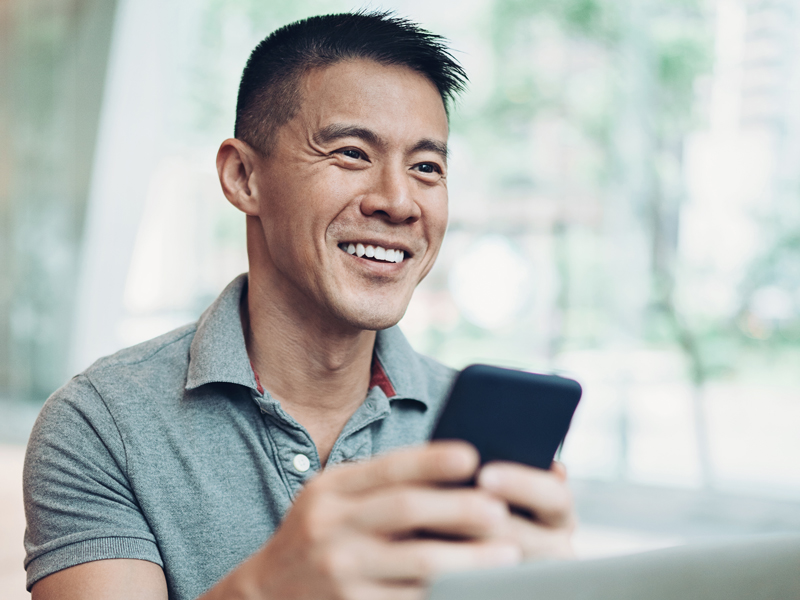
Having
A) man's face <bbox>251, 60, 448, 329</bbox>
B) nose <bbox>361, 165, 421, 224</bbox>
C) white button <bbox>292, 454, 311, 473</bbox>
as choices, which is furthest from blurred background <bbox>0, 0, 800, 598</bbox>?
nose <bbox>361, 165, 421, 224</bbox>

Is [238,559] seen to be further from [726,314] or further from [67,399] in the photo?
[726,314]

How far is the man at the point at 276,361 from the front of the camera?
1.05 metres

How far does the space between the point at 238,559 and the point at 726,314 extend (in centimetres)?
304

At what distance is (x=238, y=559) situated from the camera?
3.60ft

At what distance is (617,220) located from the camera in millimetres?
3670

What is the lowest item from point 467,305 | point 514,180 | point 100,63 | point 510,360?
point 510,360

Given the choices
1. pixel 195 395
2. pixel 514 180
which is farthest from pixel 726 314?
pixel 195 395

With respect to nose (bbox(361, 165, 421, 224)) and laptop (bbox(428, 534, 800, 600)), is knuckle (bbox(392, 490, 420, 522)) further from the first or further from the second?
nose (bbox(361, 165, 421, 224))

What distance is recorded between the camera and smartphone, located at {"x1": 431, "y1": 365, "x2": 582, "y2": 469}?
0.55 metres

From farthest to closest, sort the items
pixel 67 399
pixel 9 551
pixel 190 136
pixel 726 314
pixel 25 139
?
pixel 25 139 → pixel 190 136 → pixel 726 314 → pixel 9 551 → pixel 67 399

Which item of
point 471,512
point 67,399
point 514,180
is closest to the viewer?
point 471,512

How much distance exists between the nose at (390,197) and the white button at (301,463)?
412 millimetres

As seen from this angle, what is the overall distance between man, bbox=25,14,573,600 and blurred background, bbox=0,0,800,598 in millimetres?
2165

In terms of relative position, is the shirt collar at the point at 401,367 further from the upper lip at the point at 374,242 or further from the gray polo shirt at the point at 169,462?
the upper lip at the point at 374,242
